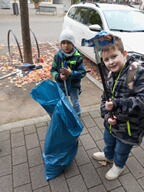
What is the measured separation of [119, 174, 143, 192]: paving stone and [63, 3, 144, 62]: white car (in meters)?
2.59

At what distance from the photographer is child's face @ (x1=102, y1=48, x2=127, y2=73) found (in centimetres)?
166

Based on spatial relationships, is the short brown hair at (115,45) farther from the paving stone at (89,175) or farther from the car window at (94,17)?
the car window at (94,17)

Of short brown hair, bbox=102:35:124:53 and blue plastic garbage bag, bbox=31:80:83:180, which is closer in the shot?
short brown hair, bbox=102:35:124:53

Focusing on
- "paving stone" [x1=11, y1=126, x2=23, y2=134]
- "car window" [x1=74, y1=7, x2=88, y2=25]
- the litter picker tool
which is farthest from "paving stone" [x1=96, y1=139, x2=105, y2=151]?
"car window" [x1=74, y1=7, x2=88, y2=25]

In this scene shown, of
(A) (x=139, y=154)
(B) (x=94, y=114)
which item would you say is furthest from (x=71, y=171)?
(B) (x=94, y=114)

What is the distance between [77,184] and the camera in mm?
2205

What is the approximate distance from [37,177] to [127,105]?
4.34ft

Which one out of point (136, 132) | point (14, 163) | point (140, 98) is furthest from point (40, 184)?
point (140, 98)

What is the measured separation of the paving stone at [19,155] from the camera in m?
2.48

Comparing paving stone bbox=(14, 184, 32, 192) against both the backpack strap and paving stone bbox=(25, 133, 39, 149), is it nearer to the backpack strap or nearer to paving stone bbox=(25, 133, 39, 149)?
paving stone bbox=(25, 133, 39, 149)

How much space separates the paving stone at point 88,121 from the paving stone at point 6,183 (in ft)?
Answer: 4.38

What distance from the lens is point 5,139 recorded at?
2836 millimetres

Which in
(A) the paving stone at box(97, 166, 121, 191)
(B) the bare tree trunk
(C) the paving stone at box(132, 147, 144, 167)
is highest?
(B) the bare tree trunk

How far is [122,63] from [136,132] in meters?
0.65
